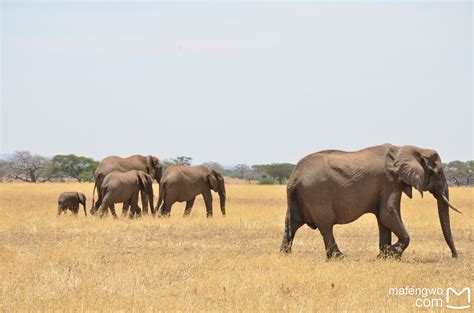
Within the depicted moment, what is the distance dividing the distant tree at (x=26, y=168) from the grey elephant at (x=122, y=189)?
51243 mm

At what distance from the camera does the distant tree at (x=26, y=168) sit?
7744cm

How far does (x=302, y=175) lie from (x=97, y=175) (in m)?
14.0

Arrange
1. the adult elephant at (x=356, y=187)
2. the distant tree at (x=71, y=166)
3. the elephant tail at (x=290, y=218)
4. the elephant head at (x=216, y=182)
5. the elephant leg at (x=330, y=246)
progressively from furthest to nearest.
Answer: the distant tree at (x=71, y=166)
the elephant head at (x=216, y=182)
the elephant tail at (x=290, y=218)
the adult elephant at (x=356, y=187)
the elephant leg at (x=330, y=246)

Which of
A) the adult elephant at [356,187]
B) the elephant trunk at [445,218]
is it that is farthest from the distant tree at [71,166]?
the elephant trunk at [445,218]

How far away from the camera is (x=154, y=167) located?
3080 cm

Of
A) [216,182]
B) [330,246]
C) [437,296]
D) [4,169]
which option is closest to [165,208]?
[216,182]

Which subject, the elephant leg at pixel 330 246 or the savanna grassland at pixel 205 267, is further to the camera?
the elephant leg at pixel 330 246

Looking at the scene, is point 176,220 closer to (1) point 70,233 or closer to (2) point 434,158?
(1) point 70,233

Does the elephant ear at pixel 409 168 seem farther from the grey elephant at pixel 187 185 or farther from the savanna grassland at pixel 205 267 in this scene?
the grey elephant at pixel 187 185

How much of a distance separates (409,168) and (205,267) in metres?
4.56

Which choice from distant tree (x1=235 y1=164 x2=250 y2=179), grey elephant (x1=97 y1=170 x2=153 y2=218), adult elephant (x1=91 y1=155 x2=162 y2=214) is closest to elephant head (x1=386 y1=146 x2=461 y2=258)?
grey elephant (x1=97 y1=170 x2=153 y2=218)

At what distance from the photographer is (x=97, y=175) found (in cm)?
2781

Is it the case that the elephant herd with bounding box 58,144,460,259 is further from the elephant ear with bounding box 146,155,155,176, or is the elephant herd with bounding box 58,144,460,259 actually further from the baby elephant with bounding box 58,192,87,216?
the elephant ear with bounding box 146,155,155,176

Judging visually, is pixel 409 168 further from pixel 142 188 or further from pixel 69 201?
pixel 69 201
